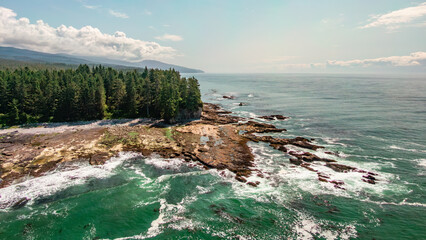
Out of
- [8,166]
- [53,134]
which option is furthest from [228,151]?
[53,134]

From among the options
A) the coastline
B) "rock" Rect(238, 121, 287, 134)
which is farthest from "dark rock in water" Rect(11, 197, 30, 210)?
"rock" Rect(238, 121, 287, 134)

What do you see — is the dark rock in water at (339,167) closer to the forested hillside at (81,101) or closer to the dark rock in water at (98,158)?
the dark rock in water at (98,158)

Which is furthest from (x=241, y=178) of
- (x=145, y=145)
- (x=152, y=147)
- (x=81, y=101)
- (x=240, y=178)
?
(x=81, y=101)

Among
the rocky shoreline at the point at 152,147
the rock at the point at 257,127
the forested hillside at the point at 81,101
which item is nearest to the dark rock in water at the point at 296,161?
the rocky shoreline at the point at 152,147

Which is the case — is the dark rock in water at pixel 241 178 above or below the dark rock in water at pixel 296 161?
below

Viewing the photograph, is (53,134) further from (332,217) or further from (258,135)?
(332,217)

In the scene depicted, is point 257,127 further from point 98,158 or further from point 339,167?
point 98,158

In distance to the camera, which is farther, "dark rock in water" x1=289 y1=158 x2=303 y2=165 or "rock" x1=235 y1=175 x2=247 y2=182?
"dark rock in water" x1=289 y1=158 x2=303 y2=165

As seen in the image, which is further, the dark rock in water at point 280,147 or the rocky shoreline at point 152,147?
the dark rock in water at point 280,147

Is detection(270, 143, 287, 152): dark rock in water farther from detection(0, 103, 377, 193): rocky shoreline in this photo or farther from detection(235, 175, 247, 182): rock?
detection(235, 175, 247, 182): rock
